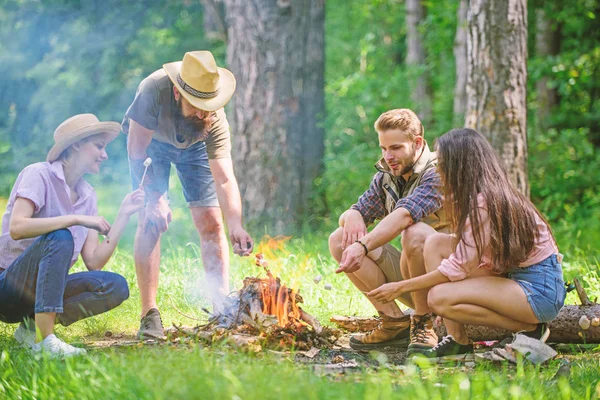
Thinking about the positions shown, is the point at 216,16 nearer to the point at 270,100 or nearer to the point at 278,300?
the point at 270,100

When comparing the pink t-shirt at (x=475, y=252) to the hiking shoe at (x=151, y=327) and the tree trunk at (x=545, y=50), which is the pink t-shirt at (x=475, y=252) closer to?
the hiking shoe at (x=151, y=327)

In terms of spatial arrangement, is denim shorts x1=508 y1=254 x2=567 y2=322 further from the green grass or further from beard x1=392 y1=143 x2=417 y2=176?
beard x1=392 y1=143 x2=417 y2=176

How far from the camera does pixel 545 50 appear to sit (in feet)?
44.9

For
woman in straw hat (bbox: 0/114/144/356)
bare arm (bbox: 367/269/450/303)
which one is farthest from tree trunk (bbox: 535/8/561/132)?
woman in straw hat (bbox: 0/114/144/356)

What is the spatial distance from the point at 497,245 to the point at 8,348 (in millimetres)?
2816

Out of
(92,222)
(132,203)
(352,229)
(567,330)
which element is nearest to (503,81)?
(352,229)

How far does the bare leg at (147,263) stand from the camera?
18.1 ft

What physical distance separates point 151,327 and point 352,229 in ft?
4.78

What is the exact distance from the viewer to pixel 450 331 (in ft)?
15.4

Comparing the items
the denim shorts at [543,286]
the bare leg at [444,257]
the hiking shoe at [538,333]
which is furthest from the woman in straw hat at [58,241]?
the hiking shoe at [538,333]

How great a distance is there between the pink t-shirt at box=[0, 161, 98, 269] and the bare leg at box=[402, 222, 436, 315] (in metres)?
1.97

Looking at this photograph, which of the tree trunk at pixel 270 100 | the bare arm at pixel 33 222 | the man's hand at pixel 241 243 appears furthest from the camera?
the tree trunk at pixel 270 100

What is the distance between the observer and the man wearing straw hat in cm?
526

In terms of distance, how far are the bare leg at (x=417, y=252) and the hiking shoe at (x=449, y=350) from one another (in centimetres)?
27
